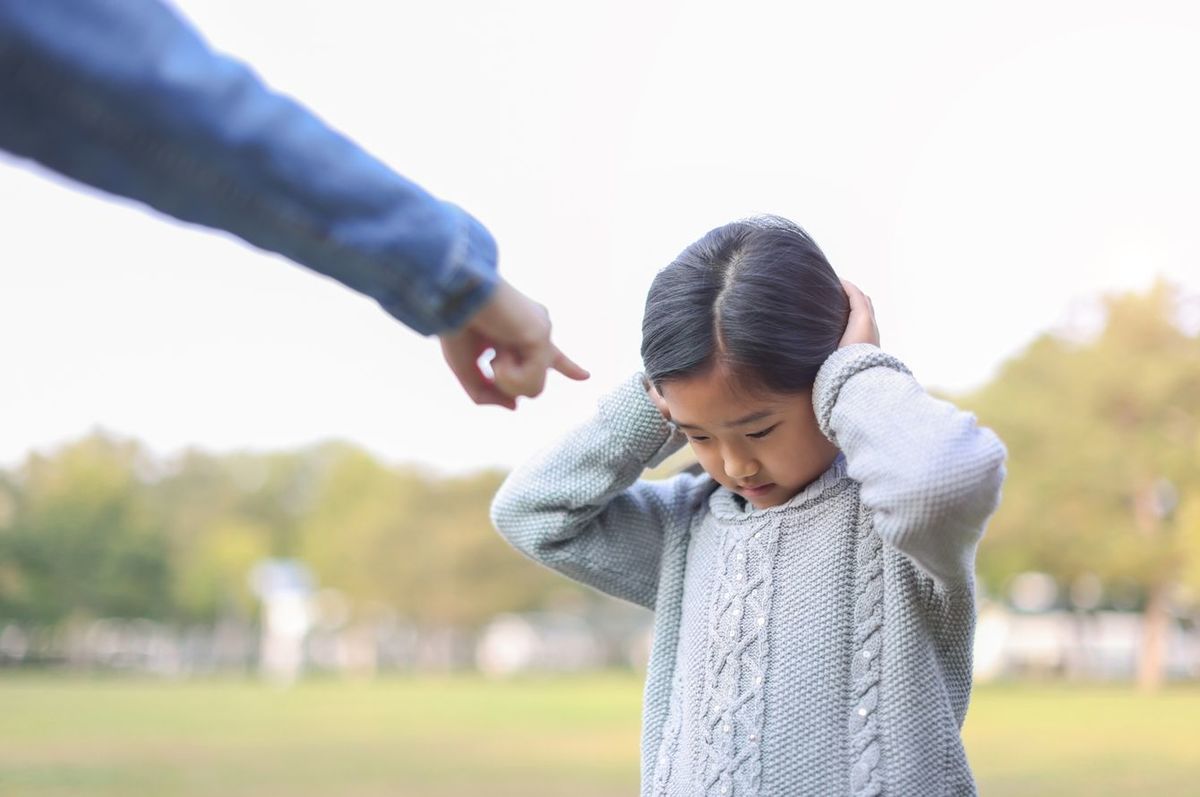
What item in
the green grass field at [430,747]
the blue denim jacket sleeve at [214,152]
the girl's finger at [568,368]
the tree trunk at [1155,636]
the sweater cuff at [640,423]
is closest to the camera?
the blue denim jacket sleeve at [214,152]

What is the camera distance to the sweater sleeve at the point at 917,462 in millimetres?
1356

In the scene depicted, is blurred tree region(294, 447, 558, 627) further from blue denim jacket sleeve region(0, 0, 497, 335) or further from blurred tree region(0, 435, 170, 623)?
blue denim jacket sleeve region(0, 0, 497, 335)

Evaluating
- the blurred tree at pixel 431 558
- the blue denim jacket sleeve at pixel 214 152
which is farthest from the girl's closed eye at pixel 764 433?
the blurred tree at pixel 431 558

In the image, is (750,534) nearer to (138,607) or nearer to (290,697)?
(290,697)

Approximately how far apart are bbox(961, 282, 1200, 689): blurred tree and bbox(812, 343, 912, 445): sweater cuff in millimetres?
24622

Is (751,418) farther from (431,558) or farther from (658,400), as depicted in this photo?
(431,558)

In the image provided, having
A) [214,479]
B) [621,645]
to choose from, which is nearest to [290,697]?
Answer: [621,645]

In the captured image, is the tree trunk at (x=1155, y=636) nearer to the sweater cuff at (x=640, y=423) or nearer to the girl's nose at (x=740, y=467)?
the sweater cuff at (x=640, y=423)

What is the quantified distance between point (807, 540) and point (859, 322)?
0.27 metres

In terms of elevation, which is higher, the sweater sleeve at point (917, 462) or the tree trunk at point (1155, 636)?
the tree trunk at point (1155, 636)

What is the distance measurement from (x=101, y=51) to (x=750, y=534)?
1.02 m

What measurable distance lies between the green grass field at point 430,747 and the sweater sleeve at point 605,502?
6142 millimetres

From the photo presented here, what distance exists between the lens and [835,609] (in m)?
1.55

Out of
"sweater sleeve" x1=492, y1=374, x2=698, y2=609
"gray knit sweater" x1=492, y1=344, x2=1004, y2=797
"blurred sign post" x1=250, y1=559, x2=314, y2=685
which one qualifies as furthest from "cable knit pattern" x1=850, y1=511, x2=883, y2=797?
"blurred sign post" x1=250, y1=559, x2=314, y2=685
